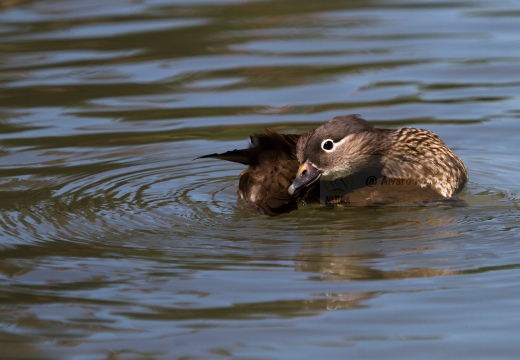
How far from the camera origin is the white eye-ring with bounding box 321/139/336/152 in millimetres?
7418

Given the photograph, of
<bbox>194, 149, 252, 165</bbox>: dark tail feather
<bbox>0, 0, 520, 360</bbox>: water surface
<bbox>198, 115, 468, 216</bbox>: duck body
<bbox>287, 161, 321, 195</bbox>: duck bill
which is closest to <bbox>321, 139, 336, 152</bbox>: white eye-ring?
<bbox>198, 115, 468, 216</bbox>: duck body

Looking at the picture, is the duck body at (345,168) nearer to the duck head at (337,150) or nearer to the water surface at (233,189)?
the duck head at (337,150)

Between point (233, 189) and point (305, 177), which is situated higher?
point (305, 177)

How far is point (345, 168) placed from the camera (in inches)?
305

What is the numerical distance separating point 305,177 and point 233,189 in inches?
42.0

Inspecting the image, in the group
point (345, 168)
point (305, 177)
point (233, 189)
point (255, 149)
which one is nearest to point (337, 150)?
point (345, 168)

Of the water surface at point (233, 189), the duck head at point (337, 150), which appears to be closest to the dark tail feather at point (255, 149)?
the duck head at point (337, 150)

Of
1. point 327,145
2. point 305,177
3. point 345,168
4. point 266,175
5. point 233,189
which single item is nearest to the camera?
point 305,177

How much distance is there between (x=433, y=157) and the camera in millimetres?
8008

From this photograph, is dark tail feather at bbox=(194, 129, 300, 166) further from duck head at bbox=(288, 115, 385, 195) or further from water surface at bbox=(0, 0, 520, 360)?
water surface at bbox=(0, 0, 520, 360)

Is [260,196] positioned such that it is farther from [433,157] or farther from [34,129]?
[34,129]

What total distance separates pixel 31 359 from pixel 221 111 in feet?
17.6

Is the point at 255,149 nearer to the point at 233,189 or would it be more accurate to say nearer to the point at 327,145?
the point at 327,145

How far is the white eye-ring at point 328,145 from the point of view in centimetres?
742
